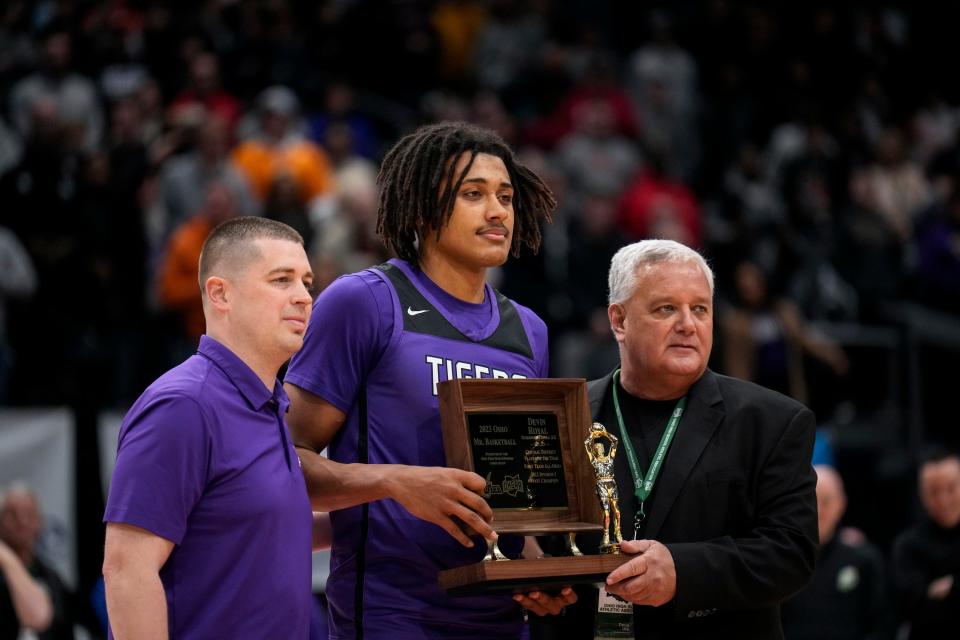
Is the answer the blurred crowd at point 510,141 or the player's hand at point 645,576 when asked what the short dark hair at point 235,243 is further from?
the blurred crowd at point 510,141

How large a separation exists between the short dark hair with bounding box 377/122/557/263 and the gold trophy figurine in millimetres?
779

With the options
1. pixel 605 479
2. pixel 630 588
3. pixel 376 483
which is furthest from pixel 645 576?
pixel 376 483

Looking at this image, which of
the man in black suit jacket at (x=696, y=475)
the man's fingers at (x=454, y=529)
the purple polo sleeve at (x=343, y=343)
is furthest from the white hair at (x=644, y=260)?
the man's fingers at (x=454, y=529)

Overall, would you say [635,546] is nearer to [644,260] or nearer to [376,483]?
[376,483]

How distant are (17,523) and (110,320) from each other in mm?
2126

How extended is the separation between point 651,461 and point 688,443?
127 millimetres

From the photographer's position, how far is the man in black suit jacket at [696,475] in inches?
155

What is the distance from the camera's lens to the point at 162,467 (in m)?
3.35

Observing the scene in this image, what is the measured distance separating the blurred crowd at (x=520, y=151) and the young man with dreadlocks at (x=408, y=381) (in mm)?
4846

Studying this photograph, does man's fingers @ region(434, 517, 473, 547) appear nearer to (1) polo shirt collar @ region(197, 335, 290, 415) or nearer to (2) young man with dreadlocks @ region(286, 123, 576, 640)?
(2) young man with dreadlocks @ region(286, 123, 576, 640)

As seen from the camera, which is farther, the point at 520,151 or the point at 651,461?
the point at 520,151

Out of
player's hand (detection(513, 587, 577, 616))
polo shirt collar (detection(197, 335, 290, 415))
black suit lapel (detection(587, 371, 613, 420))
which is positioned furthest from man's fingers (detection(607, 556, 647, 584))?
polo shirt collar (detection(197, 335, 290, 415))

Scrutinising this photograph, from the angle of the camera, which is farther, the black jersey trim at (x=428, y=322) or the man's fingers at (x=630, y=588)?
the black jersey trim at (x=428, y=322)

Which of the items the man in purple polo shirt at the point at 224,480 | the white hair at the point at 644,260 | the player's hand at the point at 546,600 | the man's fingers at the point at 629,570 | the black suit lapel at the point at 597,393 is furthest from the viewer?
the black suit lapel at the point at 597,393
